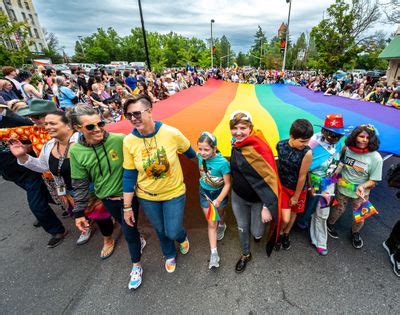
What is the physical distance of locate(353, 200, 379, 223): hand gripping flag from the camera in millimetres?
2471

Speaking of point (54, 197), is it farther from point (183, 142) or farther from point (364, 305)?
point (364, 305)

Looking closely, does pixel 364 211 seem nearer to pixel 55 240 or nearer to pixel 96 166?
pixel 96 166

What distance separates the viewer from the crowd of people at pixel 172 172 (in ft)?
6.38

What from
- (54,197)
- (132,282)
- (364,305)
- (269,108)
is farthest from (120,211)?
(269,108)

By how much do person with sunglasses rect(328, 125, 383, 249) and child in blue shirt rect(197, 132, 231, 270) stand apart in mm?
1516

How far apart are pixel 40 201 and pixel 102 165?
5.18 feet

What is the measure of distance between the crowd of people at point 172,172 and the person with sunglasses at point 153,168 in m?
0.01

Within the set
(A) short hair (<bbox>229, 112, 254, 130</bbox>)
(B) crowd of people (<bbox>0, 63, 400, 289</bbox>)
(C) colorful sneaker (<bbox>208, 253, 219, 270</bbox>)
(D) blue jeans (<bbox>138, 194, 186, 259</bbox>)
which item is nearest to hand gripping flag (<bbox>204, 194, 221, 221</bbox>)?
(B) crowd of people (<bbox>0, 63, 400, 289</bbox>)

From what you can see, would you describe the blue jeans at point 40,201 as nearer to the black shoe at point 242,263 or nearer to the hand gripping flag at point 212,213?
the hand gripping flag at point 212,213

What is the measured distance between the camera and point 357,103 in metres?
4.75

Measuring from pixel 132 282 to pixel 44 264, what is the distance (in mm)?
1352

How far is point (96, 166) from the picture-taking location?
201cm

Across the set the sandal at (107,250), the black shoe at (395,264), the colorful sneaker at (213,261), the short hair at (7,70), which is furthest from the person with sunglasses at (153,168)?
the short hair at (7,70)

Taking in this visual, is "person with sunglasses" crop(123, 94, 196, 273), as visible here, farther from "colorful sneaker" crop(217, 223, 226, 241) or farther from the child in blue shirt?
"colorful sneaker" crop(217, 223, 226, 241)
